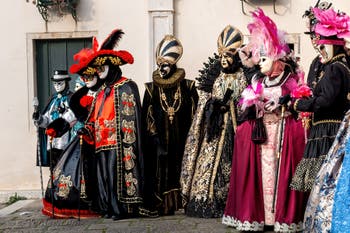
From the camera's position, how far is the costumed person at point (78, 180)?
281 inches

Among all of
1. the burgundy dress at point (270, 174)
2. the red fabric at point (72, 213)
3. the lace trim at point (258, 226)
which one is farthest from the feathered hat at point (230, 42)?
the red fabric at point (72, 213)

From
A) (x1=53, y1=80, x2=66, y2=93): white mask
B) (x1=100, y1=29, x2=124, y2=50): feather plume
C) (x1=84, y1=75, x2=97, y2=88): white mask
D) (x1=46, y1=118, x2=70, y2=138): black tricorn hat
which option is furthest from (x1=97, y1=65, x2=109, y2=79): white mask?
(x1=53, y1=80, x2=66, y2=93): white mask

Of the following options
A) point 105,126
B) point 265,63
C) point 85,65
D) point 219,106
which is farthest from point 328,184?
point 85,65

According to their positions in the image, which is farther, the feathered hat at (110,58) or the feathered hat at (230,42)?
the feathered hat at (110,58)

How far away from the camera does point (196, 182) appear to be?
6945 mm

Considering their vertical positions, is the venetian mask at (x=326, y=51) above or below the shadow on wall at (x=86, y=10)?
below

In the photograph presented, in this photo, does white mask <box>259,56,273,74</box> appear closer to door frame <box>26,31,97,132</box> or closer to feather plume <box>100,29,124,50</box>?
feather plume <box>100,29,124,50</box>

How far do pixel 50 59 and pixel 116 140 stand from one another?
3148 mm

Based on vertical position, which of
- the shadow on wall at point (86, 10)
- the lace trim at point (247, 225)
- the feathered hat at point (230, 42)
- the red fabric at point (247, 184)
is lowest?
the lace trim at point (247, 225)

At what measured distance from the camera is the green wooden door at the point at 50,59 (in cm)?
955

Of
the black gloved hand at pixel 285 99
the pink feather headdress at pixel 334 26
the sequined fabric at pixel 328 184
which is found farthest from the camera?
the black gloved hand at pixel 285 99

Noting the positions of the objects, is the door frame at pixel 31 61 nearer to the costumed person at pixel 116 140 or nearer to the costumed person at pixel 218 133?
the costumed person at pixel 116 140

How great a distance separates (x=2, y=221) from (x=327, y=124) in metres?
4.08

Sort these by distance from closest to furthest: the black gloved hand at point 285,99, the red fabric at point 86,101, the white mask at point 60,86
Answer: the black gloved hand at point 285,99 → the red fabric at point 86,101 → the white mask at point 60,86
